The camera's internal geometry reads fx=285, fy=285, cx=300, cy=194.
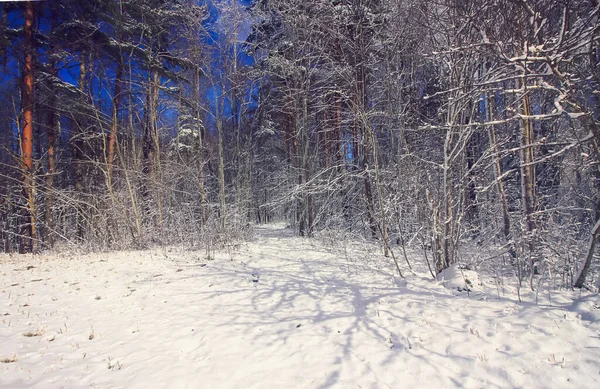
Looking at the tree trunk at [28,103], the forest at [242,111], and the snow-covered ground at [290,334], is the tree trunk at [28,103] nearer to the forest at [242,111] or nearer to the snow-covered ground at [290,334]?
the forest at [242,111]

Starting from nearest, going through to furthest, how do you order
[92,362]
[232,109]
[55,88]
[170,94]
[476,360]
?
[476,360], [92,362], [55,88], [170,94], [232,109]

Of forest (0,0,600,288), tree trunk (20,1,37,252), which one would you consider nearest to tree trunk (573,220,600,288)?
forest (0,0,600,288)

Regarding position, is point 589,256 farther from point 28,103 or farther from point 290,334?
point 28,103

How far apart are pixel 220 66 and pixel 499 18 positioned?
9410mm

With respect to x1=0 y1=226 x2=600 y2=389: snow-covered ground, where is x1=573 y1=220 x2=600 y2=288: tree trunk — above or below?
above

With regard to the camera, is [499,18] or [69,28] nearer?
[499,18]

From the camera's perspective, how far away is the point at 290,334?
358 cm

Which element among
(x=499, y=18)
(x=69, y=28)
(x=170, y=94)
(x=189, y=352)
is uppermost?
(x=69, y=28)

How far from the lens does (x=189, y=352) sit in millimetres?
3260

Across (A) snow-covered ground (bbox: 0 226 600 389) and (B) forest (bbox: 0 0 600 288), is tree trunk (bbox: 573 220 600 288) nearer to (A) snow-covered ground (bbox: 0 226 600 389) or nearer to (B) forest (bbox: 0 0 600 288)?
(A) snow-covered ground (bbox: 0 226 600 389)

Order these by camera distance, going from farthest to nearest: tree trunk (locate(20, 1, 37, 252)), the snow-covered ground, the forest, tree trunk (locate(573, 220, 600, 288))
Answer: tree trunk (locate(20, 1, 37, 252))
the forest
tree trunk (locate(573, 220, 600, 288))
the snow-covered ground

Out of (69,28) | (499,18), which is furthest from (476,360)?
(69,28)

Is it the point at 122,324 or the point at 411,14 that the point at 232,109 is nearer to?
the point at 411,14

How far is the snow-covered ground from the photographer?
8.71 ft
